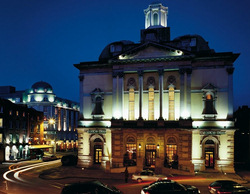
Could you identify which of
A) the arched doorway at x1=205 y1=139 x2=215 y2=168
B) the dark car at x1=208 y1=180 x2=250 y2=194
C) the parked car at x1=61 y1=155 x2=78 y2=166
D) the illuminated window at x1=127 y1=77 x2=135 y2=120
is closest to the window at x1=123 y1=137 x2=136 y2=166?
the illuminated window at x1=127 y1=77 x2=135 y2=120

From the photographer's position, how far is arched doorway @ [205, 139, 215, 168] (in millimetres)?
40000

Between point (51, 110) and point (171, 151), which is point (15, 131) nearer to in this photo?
point (51, 110)

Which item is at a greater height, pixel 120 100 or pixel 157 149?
pixel 120 100

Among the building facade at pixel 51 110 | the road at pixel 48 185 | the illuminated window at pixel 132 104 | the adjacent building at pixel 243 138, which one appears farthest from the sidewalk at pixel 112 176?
the building facade at pixel 51 110

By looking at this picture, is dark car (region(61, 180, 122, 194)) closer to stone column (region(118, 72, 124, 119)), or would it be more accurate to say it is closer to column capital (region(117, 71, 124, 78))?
stone column (region(118, 72, 124, 119))

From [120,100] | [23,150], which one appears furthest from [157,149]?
[23,150]

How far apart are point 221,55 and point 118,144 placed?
19624mm

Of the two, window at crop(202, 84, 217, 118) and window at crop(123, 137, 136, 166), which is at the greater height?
window at crop(202, 84, 217, 118)

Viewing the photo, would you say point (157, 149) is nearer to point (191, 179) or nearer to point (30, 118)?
point (191, 179)

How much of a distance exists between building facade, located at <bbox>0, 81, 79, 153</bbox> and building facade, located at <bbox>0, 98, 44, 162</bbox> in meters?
12.9

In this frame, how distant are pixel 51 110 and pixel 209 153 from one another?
62.1 metres

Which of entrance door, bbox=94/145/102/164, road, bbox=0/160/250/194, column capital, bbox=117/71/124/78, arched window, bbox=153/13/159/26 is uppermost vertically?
arched window, bbox=153/13/159/26

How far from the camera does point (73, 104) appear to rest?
362 feet

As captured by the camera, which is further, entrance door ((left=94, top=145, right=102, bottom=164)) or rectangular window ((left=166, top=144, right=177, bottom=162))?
entrance door ((left=94, top=145, right=102, bottom=164))
